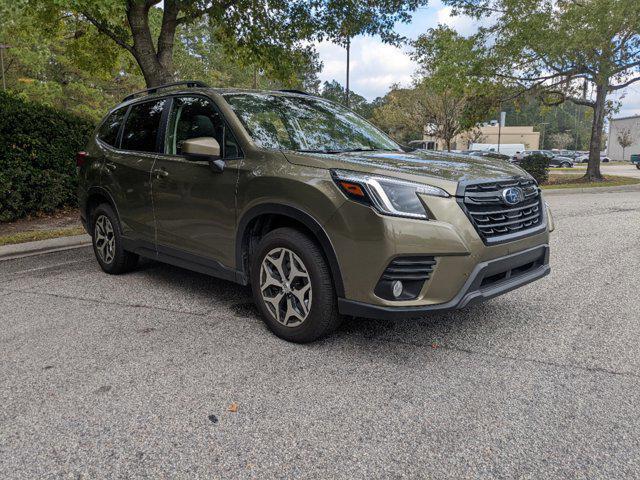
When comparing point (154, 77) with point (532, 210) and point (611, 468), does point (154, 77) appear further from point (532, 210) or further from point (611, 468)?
point (611, 468)

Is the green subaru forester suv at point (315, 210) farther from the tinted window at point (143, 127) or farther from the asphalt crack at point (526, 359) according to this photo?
the asphalt crack at point (526, 359)

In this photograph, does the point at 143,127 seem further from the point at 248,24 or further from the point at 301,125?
the point at 248,24

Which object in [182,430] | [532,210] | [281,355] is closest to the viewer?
[182,430]

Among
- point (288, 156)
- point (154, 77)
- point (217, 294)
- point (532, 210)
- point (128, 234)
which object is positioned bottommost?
point (217, 294)

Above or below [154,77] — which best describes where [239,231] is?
below

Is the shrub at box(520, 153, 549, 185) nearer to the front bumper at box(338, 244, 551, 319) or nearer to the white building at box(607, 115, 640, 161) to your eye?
the front bumper at box(338, 244, 551, 319)

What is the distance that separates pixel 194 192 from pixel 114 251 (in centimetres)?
179

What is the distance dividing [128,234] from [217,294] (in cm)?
116

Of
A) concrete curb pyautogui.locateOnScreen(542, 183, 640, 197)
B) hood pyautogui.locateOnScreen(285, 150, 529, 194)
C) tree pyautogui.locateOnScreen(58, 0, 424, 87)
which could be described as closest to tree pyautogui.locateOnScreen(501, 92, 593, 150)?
concrete curb pyautogui.locateOnScreen(542, 183, 640, 197)

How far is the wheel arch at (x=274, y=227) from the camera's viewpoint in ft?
10.6

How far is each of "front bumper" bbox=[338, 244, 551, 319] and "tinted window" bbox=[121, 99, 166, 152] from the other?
273cm

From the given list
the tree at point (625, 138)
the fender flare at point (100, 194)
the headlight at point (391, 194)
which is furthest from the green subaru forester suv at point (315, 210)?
the tree at point (625, 138)

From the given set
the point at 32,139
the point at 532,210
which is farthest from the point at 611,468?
the point at 32,139

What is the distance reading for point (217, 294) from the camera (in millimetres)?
4816
